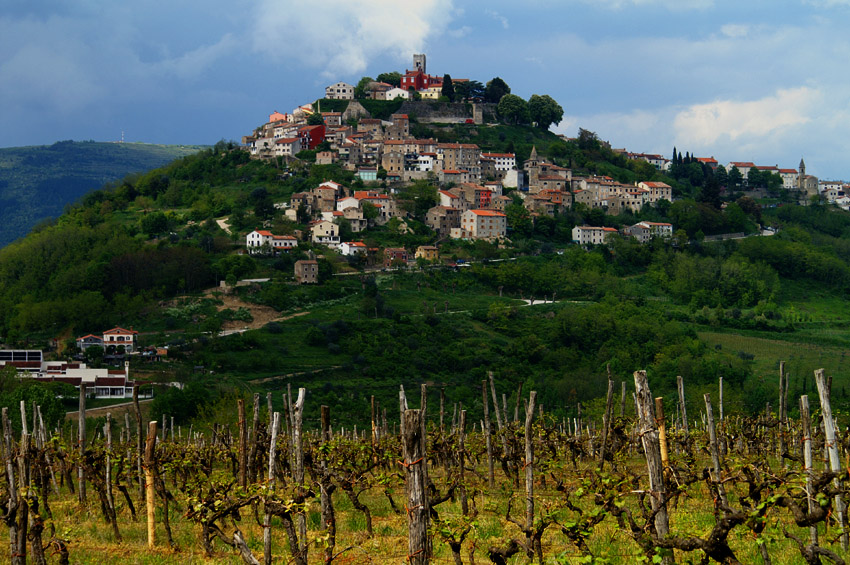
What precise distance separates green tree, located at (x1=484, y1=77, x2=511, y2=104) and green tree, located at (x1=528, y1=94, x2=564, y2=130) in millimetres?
3940

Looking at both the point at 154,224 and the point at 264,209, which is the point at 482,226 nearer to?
the point at 264,209

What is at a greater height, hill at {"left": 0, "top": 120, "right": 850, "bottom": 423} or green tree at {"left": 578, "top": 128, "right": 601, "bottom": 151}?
green tree at {"left": 578, "top": 128, "right": 601, "bottom": 151}

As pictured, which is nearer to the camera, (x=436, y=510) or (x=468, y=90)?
(x=436, y=510)

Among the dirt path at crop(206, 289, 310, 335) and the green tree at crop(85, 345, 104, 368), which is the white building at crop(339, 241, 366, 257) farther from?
the green tree at crop(85, 345, 104, 368)

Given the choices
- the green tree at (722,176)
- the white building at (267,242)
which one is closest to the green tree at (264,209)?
the white building at (267,242)

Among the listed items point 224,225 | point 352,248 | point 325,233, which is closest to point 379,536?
point 352,248

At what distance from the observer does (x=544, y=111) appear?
123 metres

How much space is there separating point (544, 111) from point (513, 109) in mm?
4599

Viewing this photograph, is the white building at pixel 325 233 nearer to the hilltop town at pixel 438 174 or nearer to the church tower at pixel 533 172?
the hilltop town at pixel 438 174

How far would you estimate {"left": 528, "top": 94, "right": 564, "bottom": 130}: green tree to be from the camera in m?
123

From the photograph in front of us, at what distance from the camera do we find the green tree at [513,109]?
397 feet

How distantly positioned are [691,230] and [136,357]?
202ft

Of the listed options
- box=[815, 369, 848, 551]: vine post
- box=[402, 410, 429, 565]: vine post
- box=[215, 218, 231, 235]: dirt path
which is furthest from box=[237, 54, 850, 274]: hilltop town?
box=[402, 410, 429, 565]: vine post

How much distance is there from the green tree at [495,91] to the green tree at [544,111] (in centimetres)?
394
